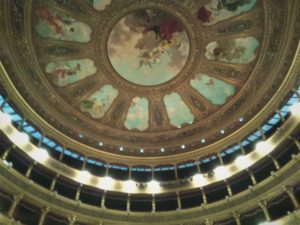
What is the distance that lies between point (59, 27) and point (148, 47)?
23.0 ft

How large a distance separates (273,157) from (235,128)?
5362mm

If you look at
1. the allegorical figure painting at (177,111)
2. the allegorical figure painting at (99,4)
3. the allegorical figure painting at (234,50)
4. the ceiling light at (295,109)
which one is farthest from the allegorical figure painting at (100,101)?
the ceiling light at (295,109)

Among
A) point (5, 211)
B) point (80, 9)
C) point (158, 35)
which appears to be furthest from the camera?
point (158, 35)

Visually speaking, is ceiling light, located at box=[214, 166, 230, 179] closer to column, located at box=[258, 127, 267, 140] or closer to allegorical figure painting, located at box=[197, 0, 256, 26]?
column, located at box=[258, 127, 267, 140]

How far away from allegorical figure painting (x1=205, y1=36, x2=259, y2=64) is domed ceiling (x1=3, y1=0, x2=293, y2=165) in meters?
0.08

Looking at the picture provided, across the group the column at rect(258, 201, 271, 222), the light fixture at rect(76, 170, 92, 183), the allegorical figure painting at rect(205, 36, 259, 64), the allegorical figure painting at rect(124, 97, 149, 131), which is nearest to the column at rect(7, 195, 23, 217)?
the light fixture at rect(76, 170, 92, 183)

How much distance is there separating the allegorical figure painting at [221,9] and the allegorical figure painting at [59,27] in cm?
875

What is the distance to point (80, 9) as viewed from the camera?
26000mm

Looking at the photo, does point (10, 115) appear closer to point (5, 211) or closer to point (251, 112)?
point (5, 211)

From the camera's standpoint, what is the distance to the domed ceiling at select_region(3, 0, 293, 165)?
85.8 feet

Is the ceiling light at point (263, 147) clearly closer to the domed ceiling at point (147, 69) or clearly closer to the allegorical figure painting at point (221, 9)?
the domed ceiling at point (147, 69)

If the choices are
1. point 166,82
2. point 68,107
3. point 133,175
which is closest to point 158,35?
point 166,82

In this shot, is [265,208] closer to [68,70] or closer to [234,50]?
[234,50]

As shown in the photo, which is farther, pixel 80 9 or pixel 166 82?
pixel 166 82
